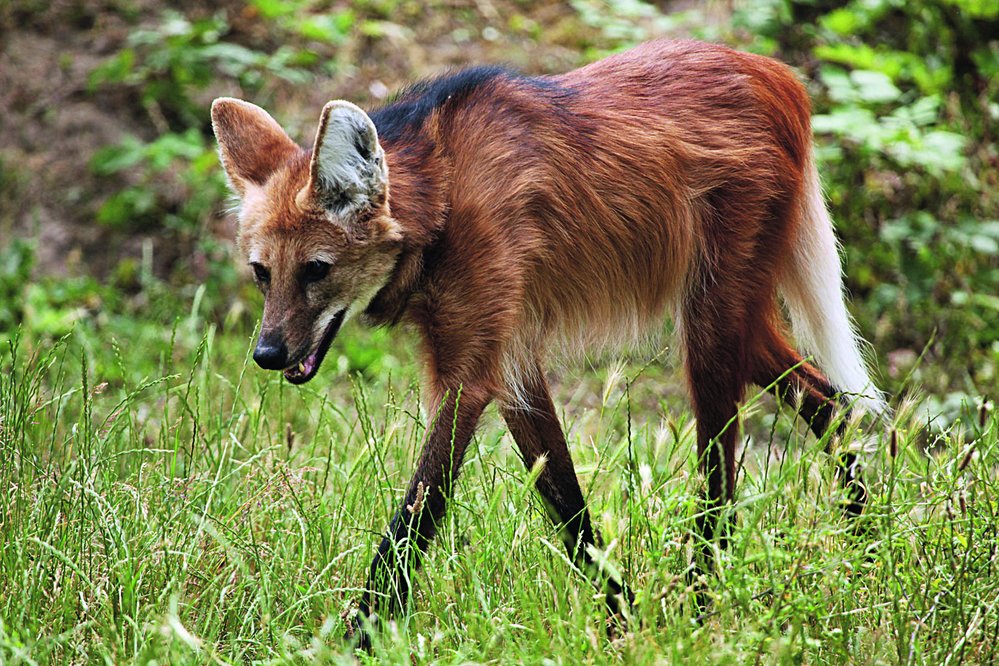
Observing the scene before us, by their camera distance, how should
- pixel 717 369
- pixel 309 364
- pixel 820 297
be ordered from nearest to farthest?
pixel 309 364
pixel 717 369
pixel 820 297

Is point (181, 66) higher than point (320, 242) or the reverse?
the reverse

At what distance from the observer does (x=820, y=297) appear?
337 cm

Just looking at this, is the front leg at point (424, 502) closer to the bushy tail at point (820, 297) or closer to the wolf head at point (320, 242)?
the wolf head at point (320, 242)

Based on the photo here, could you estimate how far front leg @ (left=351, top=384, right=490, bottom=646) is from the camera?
95.5 inches

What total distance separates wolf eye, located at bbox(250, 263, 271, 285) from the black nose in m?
A: 0.18

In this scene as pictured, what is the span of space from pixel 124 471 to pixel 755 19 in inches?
162

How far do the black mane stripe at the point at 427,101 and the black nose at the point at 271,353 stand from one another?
621 mm

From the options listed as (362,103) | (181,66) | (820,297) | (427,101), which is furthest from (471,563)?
(181,66)

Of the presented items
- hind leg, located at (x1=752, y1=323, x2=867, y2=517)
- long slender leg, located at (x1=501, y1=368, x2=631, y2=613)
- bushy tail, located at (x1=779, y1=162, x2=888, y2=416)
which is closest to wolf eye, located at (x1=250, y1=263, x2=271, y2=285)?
long slender leg, located at (x1=501, y1=368, x2=631, y2=613)

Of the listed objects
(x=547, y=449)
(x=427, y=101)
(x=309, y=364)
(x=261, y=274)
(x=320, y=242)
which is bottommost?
(x=547, y=449)

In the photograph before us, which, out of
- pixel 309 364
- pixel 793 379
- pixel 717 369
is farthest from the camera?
pixel 793 379

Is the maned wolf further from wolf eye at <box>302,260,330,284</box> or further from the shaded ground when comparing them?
the shaded ground

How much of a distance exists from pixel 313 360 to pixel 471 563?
61 centimetres

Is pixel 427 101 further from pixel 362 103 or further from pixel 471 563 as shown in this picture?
pixel 362 103
